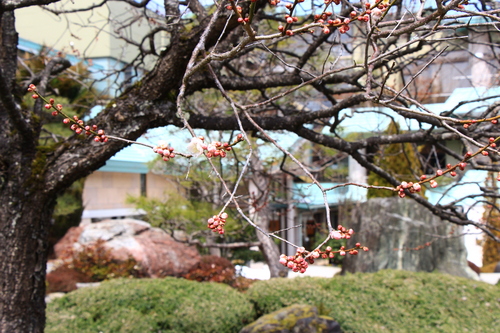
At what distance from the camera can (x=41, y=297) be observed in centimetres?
297

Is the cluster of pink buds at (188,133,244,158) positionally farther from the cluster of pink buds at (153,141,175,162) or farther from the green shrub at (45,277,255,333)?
the green shrub at (45,277,255,333)

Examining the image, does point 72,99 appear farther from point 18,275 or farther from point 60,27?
point 18,275

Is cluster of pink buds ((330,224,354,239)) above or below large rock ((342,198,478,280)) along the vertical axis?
above

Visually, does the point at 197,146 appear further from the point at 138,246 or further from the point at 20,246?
the point at 138,246

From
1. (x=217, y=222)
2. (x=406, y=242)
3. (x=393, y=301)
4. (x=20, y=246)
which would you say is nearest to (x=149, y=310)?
(x=20, y=246)

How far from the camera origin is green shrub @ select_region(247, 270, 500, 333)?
5.48 meters

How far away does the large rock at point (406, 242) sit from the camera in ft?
28.9

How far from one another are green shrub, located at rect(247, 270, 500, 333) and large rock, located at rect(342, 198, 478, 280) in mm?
2376

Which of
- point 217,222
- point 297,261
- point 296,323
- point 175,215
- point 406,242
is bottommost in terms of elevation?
point 296,323

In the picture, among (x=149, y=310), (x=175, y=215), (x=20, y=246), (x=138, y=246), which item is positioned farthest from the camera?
(x=138, y=246)

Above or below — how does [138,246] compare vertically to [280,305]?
above

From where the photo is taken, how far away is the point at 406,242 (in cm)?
903

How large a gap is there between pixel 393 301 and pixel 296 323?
1.85 metres

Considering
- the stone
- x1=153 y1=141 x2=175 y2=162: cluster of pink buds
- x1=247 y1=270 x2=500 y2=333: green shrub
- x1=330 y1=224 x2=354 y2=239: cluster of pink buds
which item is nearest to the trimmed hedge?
x1=247 y1=270 x2=500 y2=333: green shrub
